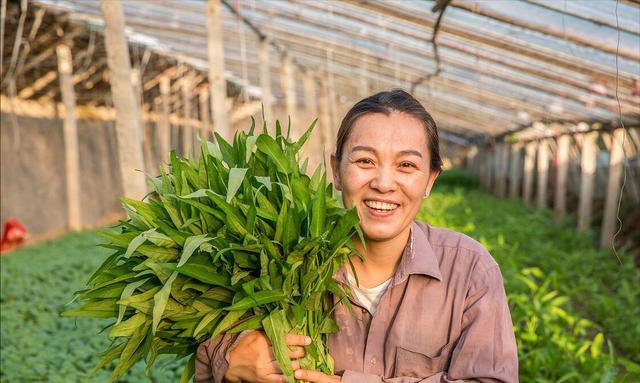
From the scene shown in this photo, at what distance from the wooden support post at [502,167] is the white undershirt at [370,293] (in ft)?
71.3

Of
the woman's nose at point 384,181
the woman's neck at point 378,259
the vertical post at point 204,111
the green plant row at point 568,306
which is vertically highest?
the vertical post at point 204,111

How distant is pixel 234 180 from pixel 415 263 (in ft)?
1.86

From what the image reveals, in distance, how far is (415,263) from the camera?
2.05 meters

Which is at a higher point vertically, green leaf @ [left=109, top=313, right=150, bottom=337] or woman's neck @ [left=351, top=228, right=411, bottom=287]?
woman's neck @ [left=351, top=228, right=411, bottom=287]

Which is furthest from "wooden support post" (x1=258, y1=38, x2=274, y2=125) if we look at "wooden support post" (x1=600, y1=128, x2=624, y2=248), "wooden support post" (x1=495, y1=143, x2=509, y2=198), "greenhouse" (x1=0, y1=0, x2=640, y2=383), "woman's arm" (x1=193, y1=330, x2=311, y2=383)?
"wooden support post" (x1=495, y1=143, x2=509, y2=198)

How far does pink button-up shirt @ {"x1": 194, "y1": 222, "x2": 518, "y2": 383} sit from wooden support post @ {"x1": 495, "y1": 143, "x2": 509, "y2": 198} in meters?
21.8

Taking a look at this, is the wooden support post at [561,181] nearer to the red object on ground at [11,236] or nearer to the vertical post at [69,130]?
the vertical post at [69,130]

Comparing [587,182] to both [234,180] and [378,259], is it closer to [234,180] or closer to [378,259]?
[378,259]

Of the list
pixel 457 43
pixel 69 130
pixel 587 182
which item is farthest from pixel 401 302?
pixel 587 182

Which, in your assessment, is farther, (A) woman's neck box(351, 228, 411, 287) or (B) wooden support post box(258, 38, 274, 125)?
(B) wooden support post box(258, 38, 274, 125)

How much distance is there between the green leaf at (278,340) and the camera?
187cm

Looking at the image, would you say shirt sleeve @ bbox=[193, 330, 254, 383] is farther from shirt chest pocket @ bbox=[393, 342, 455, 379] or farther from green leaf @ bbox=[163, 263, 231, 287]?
shirt chest pocket @ bbox=[393, 342, 455, 379]

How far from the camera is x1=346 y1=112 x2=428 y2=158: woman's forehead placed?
6.59 feet

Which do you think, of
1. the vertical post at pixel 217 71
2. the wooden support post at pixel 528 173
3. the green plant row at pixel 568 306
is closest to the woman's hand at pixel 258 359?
the green plant row at pixel 568 306
